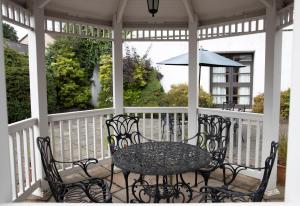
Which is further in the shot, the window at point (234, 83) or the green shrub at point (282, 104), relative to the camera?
the window at point (234, 83)

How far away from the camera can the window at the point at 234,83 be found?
10703mm

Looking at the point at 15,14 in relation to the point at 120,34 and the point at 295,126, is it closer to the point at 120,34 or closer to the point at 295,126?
the point at 120,34

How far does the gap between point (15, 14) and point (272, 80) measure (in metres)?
3.63

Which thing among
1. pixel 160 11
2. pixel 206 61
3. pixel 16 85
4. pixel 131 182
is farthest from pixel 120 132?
pixel 16 85

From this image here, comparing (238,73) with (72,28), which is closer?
(72,28)

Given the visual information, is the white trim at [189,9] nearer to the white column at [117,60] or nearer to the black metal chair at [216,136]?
the white column at [117,60]

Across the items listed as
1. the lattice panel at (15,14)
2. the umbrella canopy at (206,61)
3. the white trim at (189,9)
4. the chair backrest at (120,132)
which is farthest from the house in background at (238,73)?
the lattice panel at (15,14)

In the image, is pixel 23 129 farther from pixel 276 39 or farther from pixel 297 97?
pixel 276 39

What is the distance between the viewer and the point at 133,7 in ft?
15.5

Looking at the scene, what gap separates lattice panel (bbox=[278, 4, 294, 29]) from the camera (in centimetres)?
327

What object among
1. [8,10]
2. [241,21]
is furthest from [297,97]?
[241,21]

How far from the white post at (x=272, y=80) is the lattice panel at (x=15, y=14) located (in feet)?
11.2

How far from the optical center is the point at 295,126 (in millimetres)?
928

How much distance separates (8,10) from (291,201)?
3.50 m
